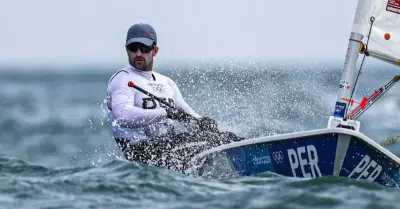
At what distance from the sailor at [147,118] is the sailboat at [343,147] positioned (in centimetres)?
40

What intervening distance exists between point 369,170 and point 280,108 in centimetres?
1158

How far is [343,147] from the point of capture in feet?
24.5

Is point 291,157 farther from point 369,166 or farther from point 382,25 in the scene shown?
point 382,25

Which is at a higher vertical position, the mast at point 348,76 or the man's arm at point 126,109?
the mast at point 348,76

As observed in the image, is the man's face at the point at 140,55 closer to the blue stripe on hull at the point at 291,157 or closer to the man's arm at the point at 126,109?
the man's arm at the point at 126,109

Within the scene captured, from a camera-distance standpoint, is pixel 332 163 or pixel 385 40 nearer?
pixel 332 163

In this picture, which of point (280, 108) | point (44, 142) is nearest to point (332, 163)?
point (44, 142)

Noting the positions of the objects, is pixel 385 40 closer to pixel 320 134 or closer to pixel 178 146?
pixel 320 134

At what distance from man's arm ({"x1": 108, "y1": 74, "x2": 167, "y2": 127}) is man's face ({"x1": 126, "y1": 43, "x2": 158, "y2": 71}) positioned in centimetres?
26

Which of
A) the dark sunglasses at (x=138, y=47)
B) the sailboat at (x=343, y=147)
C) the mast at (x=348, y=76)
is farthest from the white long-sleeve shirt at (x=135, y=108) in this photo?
the mast at (x=348, y=76)

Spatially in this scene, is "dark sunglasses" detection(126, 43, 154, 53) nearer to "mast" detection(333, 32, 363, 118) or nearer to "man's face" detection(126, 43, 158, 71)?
"man's face" detection(126, 43, 158, 71)

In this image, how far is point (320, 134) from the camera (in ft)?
24.6

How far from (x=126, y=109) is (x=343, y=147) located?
6.92ft

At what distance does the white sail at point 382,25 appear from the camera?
8297mm
